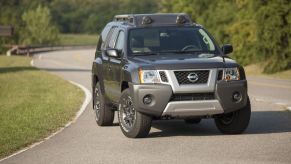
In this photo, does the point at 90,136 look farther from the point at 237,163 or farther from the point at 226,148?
the point at 237,163

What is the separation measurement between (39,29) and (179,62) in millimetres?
136238

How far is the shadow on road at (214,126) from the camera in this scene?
44.0 feet

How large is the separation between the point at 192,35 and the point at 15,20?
134 metres

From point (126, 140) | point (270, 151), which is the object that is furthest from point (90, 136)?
point (270, 151)

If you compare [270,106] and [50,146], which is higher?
[50,146]

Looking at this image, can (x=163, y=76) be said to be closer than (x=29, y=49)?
Yes

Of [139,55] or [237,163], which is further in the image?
[139,55]

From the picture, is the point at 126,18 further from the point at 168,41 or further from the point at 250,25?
the point at 250,25

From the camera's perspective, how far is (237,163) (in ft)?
32.8

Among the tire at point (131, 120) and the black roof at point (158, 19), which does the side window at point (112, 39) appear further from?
the tire at point (131, 120)

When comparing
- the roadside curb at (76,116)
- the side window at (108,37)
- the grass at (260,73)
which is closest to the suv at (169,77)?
the side window at (108,37)

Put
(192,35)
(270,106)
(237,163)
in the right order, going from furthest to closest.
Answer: (270,106) → (192,35) → (237,163)

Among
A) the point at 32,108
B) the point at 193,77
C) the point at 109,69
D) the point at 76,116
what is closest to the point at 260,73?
the point at 32,108

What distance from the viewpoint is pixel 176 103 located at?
12188 millimetres
